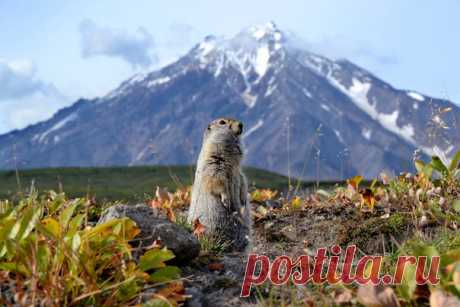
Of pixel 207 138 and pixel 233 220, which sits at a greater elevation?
pixel 207 138

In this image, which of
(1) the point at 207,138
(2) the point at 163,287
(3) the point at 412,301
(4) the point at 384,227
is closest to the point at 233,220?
(1) the point at 207,138

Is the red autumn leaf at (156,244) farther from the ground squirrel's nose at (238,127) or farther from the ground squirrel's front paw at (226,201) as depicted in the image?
the ground squirrel's nose at (238,127)

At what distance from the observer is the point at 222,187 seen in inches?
299

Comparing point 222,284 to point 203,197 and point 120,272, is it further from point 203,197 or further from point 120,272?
point 203,197

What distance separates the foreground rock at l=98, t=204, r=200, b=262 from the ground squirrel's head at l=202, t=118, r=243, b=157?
3.03 metres

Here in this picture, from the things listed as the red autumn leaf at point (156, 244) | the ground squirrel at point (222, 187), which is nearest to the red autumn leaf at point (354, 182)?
the ground squirrel at point (222, 187)

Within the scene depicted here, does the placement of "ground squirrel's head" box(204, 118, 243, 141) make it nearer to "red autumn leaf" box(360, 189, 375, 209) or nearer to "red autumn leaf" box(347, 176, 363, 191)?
"red autumn leaf" box(360, 189, 375, 209)

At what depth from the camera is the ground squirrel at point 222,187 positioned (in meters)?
7.39

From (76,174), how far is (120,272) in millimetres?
52771

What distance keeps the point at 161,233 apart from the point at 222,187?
2.76 metres

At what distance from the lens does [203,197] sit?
25.0ft

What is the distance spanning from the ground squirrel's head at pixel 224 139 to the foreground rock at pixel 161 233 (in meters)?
3.03

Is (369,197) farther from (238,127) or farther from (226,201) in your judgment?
(226,201)

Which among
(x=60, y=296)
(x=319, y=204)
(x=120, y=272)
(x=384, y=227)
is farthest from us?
(x=319, y=204)
